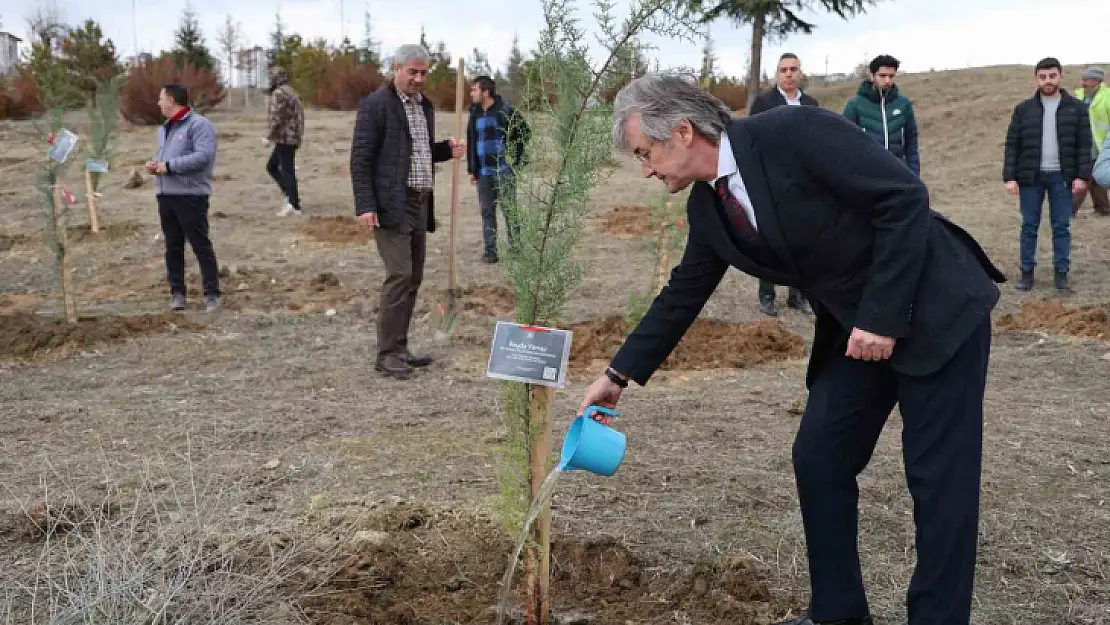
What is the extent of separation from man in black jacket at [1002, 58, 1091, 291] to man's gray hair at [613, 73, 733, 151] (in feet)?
22.4

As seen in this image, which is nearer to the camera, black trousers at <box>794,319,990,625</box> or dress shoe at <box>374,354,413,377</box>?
black trousers at <box>794,319,990,625</box>

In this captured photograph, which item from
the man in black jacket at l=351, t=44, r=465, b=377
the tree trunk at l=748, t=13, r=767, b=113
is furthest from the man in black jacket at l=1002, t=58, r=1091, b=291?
the tree trunk at l=748, t=13, r=767, b=113

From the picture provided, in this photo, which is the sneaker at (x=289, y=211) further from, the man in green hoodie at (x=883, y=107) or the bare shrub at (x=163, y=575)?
the bare shrub at (x=163, y=575)

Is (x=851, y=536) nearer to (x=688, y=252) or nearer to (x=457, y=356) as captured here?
(x=688, y=252)

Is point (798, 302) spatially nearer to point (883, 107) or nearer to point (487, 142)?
point (883, 107)

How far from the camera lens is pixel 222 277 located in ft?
31.2

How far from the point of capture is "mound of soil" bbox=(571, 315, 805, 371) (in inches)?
264

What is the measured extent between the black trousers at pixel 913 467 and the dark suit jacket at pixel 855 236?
0.11 meters

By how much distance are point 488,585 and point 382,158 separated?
11.1 ft

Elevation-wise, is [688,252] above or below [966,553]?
above

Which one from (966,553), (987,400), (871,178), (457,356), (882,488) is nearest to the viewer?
(871,178)

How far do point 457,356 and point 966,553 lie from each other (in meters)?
4.70

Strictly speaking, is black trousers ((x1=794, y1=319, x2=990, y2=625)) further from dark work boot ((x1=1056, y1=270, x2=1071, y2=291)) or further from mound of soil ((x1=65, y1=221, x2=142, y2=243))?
mound of soil ((x1=65, y1=221, x2=142, y2=243))

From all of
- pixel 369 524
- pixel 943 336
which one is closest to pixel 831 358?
pixel 943 336
